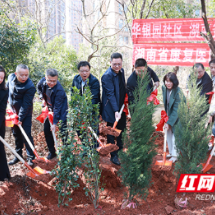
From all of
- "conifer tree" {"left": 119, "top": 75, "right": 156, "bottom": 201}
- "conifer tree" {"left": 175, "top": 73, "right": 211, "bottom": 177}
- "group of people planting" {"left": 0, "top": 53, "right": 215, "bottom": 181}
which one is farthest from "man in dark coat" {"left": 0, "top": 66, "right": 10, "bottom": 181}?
"conifer tree" {"left": 175, "top": 73, "right": 211, "bottom": 177}

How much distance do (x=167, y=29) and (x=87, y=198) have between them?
4.81 meters

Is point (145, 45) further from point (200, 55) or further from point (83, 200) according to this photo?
point (83, 200)

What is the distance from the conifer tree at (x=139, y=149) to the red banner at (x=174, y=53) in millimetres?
3448

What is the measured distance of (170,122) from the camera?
3.90 meters

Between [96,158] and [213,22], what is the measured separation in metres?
4.95

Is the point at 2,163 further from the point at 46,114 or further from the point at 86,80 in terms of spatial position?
the point at 86,80

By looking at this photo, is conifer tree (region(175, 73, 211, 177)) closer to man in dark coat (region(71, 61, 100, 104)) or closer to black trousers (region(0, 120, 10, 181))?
man in dark coat (region(71, 61, 100, 104))

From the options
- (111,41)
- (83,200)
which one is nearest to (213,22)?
(83,200)

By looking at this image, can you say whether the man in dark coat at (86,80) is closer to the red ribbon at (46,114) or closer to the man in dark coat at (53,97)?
the man in dark coat at (53,97)

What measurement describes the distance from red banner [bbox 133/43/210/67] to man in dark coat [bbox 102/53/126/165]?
8.13 ft

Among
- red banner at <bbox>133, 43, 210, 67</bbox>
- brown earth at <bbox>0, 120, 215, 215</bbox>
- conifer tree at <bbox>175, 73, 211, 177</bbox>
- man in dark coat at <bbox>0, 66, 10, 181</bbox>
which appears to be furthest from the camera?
red banner at <bbox>133, 43, 210, 67</bbox>

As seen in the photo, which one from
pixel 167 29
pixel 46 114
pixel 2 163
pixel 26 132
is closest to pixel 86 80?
pixel 46 114

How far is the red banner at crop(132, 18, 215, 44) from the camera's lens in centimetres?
574

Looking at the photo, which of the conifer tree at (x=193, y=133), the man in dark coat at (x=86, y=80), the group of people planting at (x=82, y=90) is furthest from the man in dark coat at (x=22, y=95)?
the conifer tree at (x=193, y=133)
